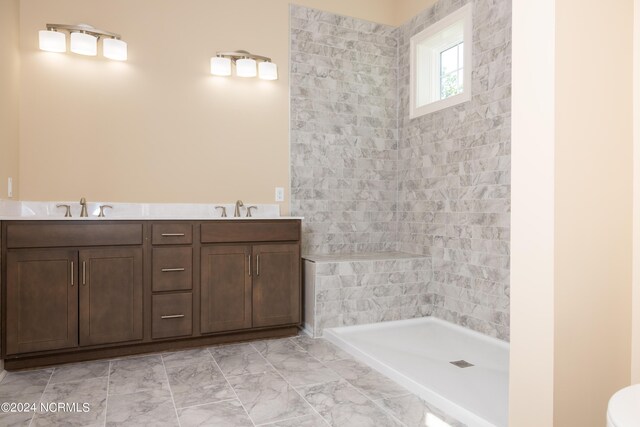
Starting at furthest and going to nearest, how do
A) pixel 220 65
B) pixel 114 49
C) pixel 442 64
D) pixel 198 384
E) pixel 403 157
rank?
1. pixel 403 157
2. pixel 442 64
3. pixel 220 65
4. pixel 114 49
5. pixel 198 384

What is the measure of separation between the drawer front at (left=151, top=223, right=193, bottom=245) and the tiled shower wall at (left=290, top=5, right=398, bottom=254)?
1093 millimetres

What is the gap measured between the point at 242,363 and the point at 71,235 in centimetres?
134

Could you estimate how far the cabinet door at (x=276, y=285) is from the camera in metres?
3.26

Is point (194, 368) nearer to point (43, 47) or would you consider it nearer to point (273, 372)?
point (273, 372)

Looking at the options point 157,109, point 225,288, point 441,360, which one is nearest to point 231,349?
point 225,288

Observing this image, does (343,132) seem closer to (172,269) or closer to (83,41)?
(172,269)

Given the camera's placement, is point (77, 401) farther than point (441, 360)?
No

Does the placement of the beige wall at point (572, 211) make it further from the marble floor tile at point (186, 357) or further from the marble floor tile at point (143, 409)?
the marble floor tile at point (186, 357)

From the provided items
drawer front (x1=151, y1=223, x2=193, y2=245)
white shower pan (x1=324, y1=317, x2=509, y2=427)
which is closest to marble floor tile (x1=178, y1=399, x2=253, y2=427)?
white shower pan (x1=324, y1=317, x2=509, y2=427)

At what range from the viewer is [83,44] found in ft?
10.3

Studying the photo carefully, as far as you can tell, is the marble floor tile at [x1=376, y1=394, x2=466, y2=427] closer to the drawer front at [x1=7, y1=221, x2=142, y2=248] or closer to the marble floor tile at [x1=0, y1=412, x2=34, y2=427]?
the marble floor tile at [x1=0, y1=412, x2=34, y2=427]

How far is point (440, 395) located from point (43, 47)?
132 inches

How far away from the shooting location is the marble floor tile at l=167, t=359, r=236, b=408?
7.44 feet

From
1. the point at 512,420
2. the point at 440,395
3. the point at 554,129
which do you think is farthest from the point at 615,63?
the point at 440,395
